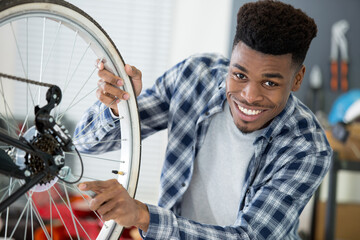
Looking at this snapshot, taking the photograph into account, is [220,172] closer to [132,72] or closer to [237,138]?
[237,138]

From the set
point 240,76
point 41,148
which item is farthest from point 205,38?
point 41,148

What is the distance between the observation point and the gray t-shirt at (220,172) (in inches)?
53.9

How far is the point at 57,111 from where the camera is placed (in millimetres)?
1067

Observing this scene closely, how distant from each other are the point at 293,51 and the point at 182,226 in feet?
1.64

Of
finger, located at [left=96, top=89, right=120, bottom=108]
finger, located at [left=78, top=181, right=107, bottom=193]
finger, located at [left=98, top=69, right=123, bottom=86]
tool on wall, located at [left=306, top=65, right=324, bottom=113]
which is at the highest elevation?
finger, located at [left=98, top=69, right=123, bottom=86]

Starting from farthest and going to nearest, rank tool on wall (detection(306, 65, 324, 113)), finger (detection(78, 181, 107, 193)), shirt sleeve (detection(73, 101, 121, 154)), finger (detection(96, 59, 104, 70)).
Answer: tool on wall (detection(306, 65, 324, 113))
shirt sleeve (detection(73, 101, 121, 154))
finger (detection(96, 59, 104, 70))
finger (detection(78, 181, 107, 193))

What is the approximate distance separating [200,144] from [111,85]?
1.28ft

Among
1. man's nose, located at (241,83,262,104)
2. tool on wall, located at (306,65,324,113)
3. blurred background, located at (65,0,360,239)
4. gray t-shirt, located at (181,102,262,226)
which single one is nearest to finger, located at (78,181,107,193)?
man's nose, located at (241,83,262,104)

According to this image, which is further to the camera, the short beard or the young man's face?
the short beard

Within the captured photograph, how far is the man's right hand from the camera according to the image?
1.09m

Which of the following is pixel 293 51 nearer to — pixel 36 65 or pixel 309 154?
pixel 309 154

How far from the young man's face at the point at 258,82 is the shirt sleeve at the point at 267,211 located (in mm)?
163

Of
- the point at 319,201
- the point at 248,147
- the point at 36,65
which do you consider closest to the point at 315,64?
the point at 319,201

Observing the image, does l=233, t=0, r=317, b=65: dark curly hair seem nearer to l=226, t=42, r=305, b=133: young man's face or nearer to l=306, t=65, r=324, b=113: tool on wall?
l=226, t=42, r=305, b=133: young man's face
